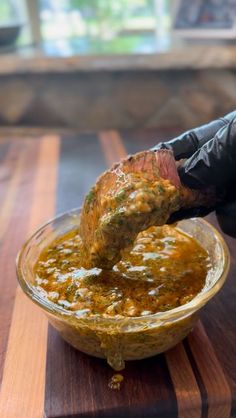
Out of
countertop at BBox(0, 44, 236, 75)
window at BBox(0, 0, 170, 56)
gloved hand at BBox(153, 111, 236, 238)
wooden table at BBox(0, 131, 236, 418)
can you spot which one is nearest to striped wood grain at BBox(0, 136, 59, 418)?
wooden table at BBox(0, 131, 236, 418)

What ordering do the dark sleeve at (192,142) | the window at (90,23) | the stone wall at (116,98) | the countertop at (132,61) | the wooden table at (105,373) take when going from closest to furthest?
1. the wooden table at (105,373)
2. the dark sleeve at (192,142)
3. the countertop at (132,61)
4. the stone wall at (116,98)
5. the window at (90,23)

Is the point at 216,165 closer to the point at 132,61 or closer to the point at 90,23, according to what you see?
the point at 132,61

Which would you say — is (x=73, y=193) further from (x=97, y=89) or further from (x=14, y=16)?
(x=14, y=16)

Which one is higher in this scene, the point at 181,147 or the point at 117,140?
the point at 181,147

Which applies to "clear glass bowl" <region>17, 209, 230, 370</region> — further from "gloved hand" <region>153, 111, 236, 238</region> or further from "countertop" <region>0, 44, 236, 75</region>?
"countertop" <region>0, 44, 236, 75</region>

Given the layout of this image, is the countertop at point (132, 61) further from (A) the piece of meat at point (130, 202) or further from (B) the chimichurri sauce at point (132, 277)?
(A) the piece of meat at point (130, 202)

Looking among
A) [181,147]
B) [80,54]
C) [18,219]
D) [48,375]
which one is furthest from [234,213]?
[80,54]

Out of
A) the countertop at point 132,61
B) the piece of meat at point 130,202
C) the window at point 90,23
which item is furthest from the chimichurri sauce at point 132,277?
the window at point 90,23
